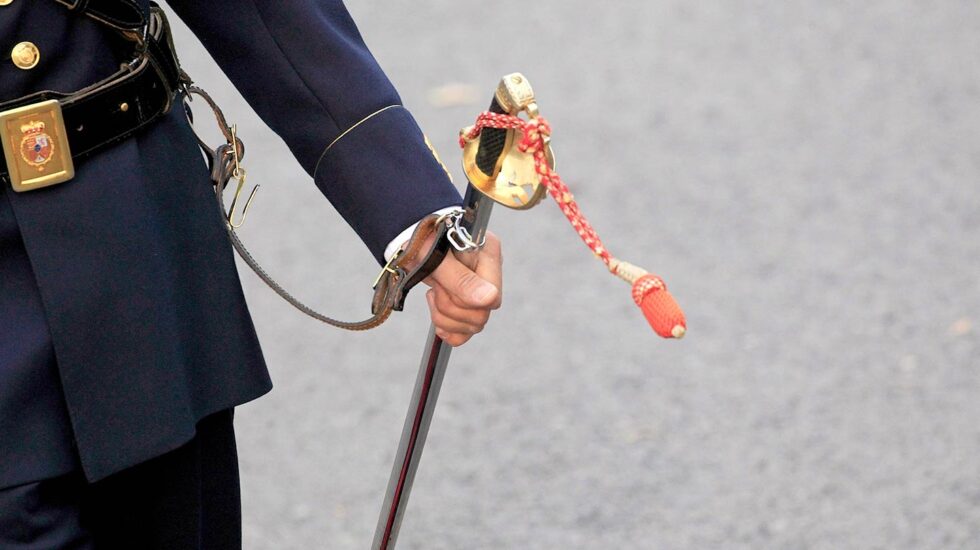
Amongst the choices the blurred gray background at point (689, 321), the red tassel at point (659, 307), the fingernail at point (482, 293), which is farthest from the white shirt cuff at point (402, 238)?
the blurred gray background at point (689, 321)

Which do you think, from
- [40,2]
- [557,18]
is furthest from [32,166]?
[557,18]

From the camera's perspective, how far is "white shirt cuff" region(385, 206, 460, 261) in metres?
1.58

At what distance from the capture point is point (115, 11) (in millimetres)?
1463

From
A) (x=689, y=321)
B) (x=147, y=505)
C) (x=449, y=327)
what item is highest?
(x=689, y=321)

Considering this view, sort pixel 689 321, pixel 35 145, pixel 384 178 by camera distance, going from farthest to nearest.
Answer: pixel 689 321 < pixel 384 178 < pixel 35 145

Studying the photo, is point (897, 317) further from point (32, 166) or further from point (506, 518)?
point (32, 166)

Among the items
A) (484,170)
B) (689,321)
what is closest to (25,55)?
(484,170)

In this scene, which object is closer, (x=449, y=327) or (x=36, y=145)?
(x=36, y=145)

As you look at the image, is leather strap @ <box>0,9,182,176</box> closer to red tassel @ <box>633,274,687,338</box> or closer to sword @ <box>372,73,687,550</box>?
sword @ <box>372,73,687,550</box>

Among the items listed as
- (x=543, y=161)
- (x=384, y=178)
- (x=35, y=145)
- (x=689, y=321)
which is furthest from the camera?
(x=689, y=321)

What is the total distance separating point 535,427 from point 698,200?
3.91 ft

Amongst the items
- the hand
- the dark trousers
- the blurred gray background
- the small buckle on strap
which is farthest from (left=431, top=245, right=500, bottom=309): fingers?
the blurred gray background

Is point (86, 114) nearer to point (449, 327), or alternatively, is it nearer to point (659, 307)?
point (449, 327)

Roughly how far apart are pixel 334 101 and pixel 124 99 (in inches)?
10.0
